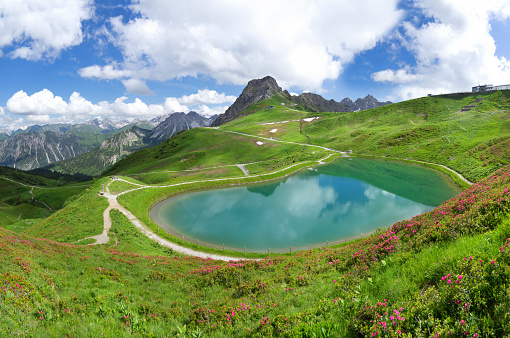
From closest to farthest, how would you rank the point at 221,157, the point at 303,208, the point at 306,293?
the point at 306,293
the point at 303,208
the point at 221,157

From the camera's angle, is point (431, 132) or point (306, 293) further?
point (431, 132)

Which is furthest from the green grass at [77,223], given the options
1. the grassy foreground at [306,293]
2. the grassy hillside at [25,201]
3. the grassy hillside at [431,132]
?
the grassy hillside at [431,132]

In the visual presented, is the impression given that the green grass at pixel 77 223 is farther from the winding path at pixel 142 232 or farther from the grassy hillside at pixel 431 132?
the grassy hillside at pixel 431 132

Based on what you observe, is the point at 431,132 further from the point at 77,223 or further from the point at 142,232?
the point at 77,223

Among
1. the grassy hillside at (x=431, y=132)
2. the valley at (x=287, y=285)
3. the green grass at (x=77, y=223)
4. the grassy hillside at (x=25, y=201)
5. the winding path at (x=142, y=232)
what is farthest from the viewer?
the grassy hillside at (x=431, y=132)

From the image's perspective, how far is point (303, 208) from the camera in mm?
46844

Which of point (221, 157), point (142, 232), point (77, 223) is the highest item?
point (221, 157)

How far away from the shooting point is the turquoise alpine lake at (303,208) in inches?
1437

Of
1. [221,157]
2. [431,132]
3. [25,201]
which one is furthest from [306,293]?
[25,201]

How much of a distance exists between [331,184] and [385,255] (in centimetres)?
5547

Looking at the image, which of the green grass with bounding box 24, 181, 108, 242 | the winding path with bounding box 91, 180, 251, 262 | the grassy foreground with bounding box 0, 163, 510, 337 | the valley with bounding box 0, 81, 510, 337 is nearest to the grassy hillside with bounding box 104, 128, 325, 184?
the winding path with bounding box 91, 180, 251, 262

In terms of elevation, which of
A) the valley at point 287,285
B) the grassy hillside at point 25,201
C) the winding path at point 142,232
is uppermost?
the valley at point 287,285

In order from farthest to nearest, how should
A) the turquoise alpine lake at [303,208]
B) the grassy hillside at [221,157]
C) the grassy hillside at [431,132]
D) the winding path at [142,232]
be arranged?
the grassy hillside at [221,157]
the grassy hillside at [431,132]
the turquoise alpine lake at [303,208]
the winding path at [142,232]

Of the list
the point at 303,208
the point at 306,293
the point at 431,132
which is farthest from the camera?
the point at 431,132
